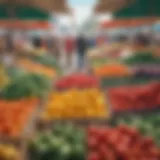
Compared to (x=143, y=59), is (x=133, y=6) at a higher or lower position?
higher

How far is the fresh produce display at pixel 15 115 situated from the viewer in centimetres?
386

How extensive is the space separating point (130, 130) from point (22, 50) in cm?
808

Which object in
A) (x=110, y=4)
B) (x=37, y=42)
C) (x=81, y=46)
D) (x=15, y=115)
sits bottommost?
(x=15, y=115)

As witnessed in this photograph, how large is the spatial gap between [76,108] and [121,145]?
60.1 inches

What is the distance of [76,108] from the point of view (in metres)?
4.84

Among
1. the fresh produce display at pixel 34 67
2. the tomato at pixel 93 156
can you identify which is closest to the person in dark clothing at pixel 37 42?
the fresh produce display at pixel 34 67

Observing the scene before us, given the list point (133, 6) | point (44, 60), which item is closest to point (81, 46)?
point (44, 60)

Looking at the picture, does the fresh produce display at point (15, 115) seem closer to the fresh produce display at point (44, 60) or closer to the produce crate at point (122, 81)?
the produce crate at point (122, 81)

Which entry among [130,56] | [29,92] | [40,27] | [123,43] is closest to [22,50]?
[40,27]

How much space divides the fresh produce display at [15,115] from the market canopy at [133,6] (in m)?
3.41

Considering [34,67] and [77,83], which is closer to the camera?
[77,83]

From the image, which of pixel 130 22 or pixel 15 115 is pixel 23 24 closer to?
pixel 130 22

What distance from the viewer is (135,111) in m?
4.91

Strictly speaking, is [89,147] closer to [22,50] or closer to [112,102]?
[112,102]
